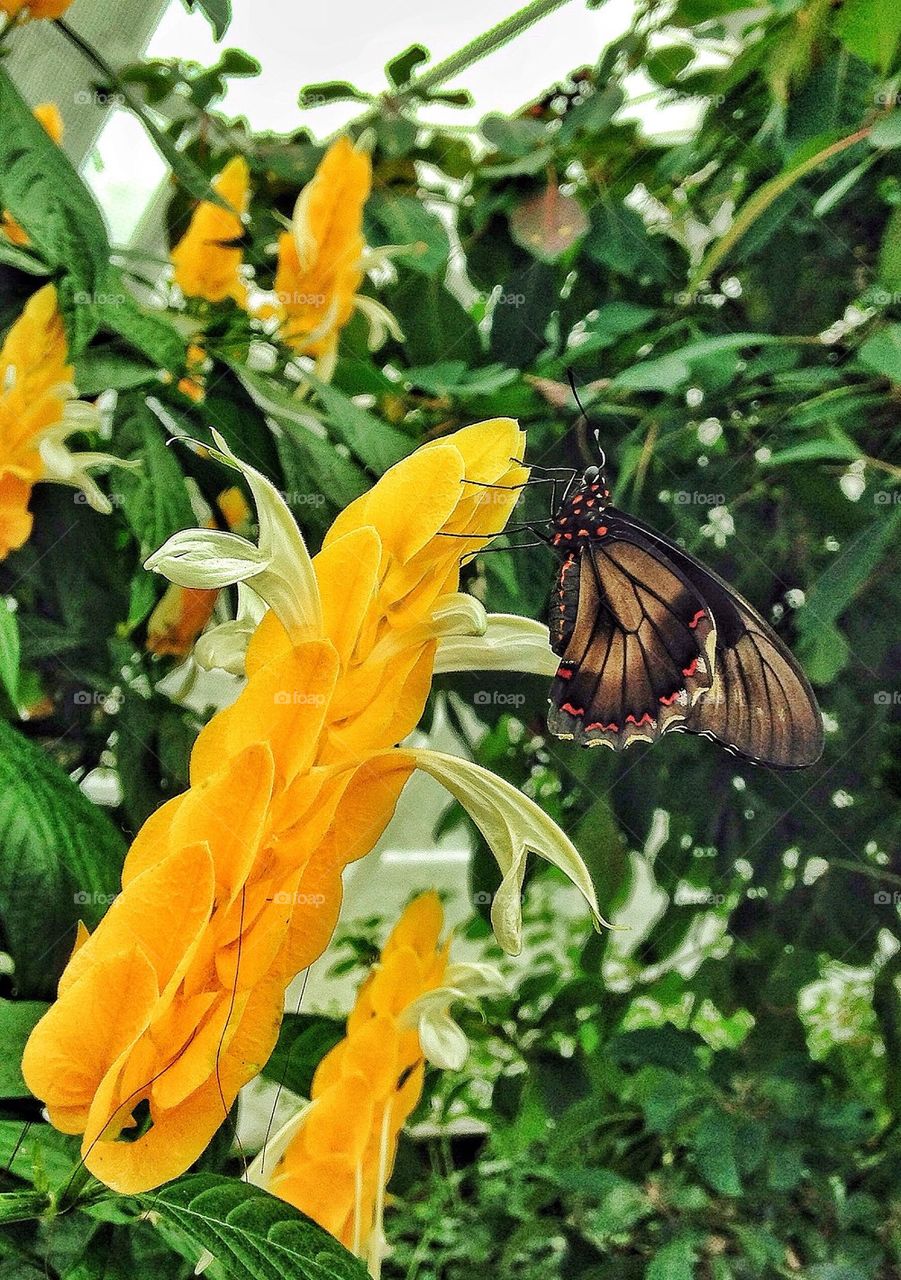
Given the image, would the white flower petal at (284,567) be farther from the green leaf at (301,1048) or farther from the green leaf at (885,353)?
the green leaf at (885,353)

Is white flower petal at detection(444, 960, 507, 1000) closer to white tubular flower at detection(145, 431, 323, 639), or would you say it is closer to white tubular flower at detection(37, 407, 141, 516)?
white tubular flower at detection(145, 431, 323, 639)

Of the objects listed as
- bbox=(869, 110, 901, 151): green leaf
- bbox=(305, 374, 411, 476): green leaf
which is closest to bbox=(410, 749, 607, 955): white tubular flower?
bbox=(305, 374, 411, 476): green leaf

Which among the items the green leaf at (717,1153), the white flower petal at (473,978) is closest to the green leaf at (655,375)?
the white flower petal at (473,978)

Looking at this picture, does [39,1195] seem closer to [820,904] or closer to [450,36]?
[820,904]

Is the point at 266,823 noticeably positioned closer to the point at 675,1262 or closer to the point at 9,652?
the point at 9,652

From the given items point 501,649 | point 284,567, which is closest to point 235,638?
point 284,567
